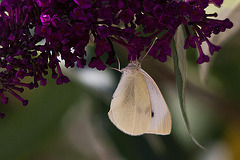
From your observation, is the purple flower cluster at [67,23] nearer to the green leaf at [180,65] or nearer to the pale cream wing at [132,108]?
the green leaf at [180,65]

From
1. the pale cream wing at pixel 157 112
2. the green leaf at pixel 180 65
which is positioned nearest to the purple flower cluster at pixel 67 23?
the green leaf at pixel 180 65

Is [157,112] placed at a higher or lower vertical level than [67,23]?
lower

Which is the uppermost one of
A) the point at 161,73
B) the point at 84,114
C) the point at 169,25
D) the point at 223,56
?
the point at 169,25

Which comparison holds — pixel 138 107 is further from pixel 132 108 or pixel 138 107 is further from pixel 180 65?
pixel 180 65

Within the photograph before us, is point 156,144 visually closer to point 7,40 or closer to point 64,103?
point 64,103

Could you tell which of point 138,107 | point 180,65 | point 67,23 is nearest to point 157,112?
point 138,107

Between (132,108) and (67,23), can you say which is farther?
(132,108)

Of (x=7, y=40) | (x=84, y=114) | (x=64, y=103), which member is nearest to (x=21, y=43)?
(x=7, y=40)
